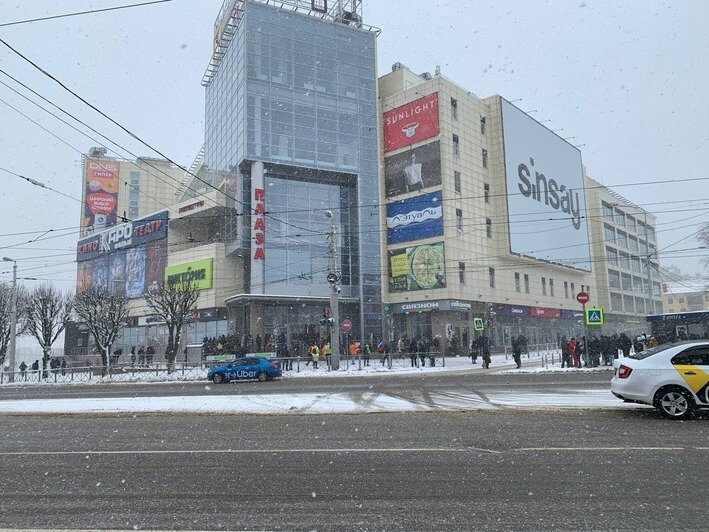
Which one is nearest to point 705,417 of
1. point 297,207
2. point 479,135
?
point 297,207

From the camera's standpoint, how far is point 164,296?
37.4 meters

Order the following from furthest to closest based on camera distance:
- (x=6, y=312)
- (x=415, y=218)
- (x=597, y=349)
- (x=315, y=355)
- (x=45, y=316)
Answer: (x=415, y=218)
(x=6, y=312)
(x=45, y=316)
(x=315, y=355)
(x=597, y=349)

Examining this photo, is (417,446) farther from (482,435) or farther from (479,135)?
(479,135)

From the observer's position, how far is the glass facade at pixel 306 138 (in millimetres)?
48000

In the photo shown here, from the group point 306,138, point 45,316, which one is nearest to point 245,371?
point 45,316

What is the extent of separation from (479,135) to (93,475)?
52639 mm

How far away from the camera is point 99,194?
91688 millimetres

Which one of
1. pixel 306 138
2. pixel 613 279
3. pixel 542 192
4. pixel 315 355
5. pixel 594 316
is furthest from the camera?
pixel 613 279

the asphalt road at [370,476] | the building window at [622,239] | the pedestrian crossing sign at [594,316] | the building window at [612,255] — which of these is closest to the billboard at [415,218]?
the pedestrian crossing sign at [594,316]

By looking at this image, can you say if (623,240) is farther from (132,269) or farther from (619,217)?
(132,269)

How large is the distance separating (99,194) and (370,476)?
95850 mm

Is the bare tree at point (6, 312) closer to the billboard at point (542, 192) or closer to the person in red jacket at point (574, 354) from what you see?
the person in red jacket at point (574, 354)

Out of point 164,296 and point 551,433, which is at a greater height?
point 164,296

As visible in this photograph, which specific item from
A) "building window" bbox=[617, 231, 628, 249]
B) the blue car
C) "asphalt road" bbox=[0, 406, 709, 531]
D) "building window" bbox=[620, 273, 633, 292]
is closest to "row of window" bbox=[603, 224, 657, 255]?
"building window" bbox=[617, 231, 628, 249]
